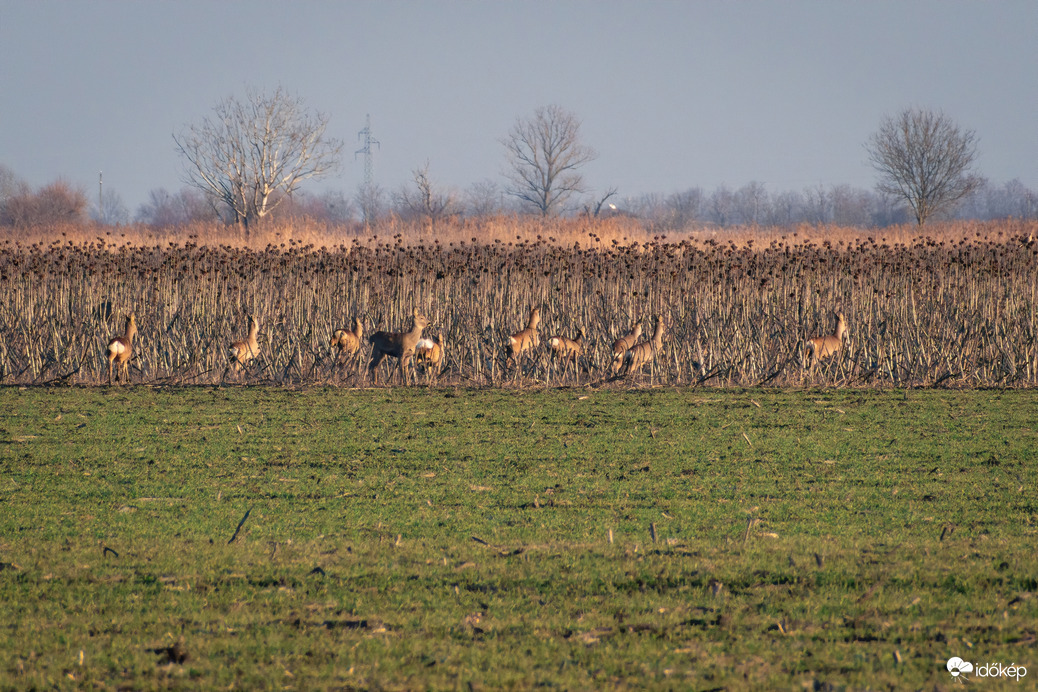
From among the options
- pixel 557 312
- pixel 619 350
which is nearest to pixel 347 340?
pixel 619 350

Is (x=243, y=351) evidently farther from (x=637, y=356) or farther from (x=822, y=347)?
(x=822, y=347)

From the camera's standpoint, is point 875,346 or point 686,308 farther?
point 686,308

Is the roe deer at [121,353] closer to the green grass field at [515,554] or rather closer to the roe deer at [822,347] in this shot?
the green grass field at [515,554]

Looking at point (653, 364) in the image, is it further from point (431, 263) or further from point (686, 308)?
point (431, 263)

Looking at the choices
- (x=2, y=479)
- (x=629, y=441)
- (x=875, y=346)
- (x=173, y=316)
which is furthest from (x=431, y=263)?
(x=2, y=479)

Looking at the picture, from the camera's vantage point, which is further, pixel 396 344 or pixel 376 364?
pixel 376 364

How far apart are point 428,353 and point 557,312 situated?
352 centimetres

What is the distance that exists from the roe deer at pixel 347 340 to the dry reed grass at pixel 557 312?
0.30m

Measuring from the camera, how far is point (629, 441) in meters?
9.55

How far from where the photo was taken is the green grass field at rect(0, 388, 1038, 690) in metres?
4.08

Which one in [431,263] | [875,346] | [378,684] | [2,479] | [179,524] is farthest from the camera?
[431,263]

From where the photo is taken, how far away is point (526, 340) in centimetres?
1470

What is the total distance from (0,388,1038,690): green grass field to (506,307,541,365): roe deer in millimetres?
3818

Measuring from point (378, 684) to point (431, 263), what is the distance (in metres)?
16.7
